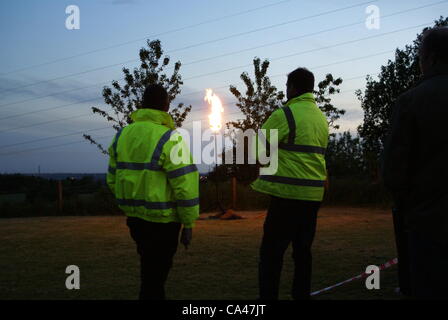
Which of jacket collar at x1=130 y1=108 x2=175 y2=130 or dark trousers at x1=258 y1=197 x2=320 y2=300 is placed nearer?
jacket collar at x1=130 y1=108 x2=175 y2=130

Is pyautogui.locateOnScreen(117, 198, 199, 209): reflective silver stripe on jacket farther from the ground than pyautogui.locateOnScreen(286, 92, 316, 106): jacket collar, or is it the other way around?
pyautogui.locateOnScreen(286, 92, 316, 106): jacket collar

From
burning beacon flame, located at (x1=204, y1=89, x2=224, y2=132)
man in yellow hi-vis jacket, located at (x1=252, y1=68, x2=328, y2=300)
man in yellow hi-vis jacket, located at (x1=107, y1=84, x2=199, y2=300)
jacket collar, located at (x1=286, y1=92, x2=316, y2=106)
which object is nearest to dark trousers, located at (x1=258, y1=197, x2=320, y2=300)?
man in yellow hi-vis jacket, located at (x1=252, y1=68, x2=328, y2=300)

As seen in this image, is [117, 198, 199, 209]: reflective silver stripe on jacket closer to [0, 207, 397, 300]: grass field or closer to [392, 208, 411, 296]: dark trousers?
[0, 207, 397, 300]: grass field

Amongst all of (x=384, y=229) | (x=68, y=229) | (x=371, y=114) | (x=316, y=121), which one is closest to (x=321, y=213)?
(x=384, y=229)

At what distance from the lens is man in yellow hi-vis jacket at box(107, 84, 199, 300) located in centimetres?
374

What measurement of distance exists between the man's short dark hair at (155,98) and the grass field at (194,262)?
7.83 ft

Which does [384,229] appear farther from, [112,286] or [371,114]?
[371,114]

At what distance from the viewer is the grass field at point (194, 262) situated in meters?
5.66

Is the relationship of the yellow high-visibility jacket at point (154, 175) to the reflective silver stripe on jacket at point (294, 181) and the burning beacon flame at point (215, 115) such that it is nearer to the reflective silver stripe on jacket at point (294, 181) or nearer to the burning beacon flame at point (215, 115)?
the reflective silver stripe on jacket at point (294, 181)

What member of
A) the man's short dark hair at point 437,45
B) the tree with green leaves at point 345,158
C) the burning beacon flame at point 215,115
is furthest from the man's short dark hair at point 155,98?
the tree with green leaves at point 345,158

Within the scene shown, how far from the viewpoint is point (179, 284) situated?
6031 mm

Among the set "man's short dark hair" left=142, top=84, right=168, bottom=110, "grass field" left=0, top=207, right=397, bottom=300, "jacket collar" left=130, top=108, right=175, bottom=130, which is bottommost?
"grass field" left=0, top=207, right=397, bottom=300

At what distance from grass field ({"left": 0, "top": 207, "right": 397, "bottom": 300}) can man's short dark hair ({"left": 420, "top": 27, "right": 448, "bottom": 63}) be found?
3.17 meters

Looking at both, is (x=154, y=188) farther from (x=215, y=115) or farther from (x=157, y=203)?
(x=215, y=115)
